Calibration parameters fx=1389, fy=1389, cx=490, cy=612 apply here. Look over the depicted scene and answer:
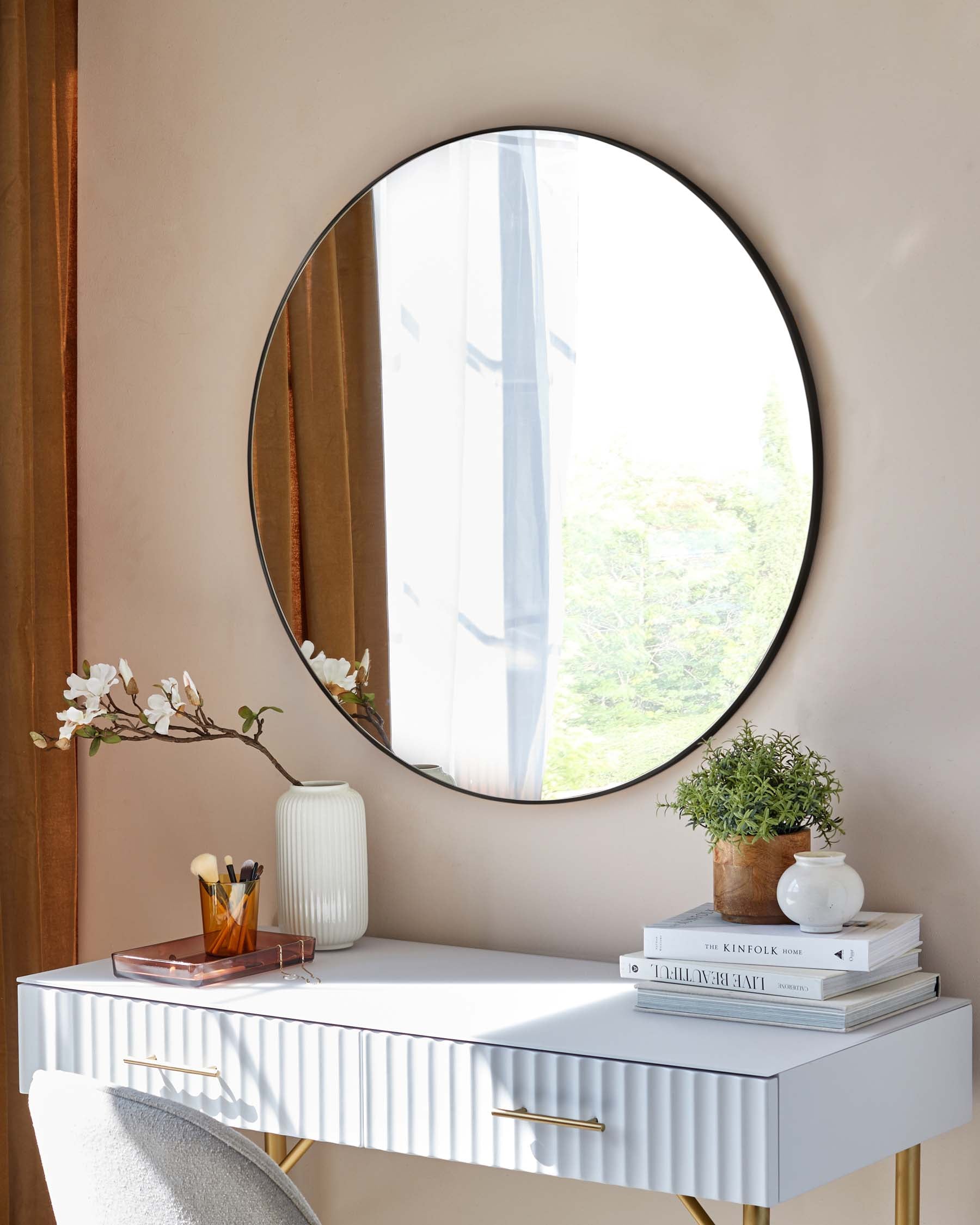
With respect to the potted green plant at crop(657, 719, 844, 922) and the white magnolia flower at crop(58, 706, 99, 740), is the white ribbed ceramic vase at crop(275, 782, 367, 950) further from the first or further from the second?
the potted green plant at crop(657, 719, 844, 922)

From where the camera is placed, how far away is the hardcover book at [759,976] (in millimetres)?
1482

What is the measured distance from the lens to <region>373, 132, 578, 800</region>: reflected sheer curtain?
76.2 inches

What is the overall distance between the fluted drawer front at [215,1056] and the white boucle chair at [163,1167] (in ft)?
1.38

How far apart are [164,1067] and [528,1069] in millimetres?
508

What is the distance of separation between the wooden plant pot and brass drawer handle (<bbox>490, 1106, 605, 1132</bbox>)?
312 mm

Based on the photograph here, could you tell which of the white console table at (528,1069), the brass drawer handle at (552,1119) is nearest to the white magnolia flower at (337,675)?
the white console table at (528,1069)

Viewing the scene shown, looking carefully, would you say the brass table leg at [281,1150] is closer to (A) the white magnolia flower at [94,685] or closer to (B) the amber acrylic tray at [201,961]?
(B) the amber acrylic tray at [201,961]

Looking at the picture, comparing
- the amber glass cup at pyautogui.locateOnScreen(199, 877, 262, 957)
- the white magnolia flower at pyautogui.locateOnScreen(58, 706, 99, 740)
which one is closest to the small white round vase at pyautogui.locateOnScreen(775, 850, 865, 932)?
the amber glass cup at pyautogui.locateOnScreen(199, 877, 262, 957)

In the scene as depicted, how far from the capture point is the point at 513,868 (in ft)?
6.53

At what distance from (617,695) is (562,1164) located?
0.64 meters

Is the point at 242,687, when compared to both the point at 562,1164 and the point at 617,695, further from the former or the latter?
the point at 562,1164

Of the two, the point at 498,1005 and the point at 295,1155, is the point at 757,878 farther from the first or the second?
the point at 295,1155

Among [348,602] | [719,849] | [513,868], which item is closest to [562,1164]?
[719,849]

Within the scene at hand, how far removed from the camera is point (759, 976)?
1510mm
